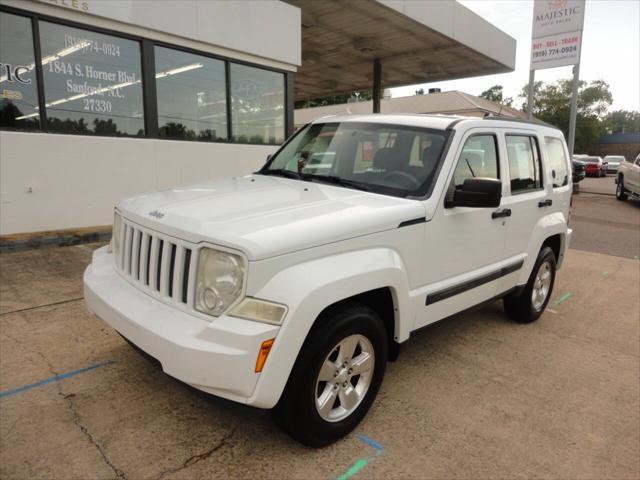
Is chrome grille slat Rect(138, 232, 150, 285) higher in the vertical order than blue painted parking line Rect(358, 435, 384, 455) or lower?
higher

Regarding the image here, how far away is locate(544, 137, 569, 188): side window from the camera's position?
15.5 feet

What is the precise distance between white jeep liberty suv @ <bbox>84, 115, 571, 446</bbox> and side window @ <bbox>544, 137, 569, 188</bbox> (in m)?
0.71

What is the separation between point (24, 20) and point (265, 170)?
16.5 ft

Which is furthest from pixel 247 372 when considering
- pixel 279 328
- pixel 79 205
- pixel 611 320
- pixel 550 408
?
pixel 79 205

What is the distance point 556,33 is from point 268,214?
10.4 metres

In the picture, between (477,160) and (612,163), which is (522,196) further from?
(612,163)

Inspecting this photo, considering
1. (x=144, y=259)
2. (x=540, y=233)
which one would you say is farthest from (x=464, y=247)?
(x=144, y=259)

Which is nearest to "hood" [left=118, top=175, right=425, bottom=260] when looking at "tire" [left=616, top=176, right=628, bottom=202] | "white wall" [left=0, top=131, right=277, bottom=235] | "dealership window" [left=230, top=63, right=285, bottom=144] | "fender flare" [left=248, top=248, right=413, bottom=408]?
"fender flare" [left=248, top=248, right=413, bottom=408]

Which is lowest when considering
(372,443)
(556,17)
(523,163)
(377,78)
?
(372,443)

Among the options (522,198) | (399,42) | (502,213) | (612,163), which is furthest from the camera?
(612,163)

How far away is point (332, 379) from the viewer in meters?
2.60

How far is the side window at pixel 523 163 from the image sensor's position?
13.3 ft

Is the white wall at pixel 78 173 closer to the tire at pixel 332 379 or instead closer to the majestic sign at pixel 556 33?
the tire at pixel 332 379

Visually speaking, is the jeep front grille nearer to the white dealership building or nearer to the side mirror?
the side mirror
